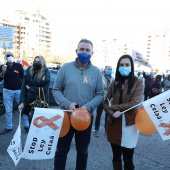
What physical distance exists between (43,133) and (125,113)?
3.56 ft

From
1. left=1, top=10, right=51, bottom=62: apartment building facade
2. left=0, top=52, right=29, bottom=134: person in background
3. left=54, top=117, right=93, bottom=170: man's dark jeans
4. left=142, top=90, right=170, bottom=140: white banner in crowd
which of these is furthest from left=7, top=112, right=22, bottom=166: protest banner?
left=1, top=10, right=51, bottom=62: apartment building facade

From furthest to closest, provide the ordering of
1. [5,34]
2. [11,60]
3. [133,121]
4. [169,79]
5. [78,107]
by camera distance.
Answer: [169,79] < [5,34] < [11,60] < [133,121] < [78,107]

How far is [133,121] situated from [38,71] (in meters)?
2.24

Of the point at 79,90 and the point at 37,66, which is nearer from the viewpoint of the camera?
the point at 79,90

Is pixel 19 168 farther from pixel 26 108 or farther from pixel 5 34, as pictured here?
pixel 5 34

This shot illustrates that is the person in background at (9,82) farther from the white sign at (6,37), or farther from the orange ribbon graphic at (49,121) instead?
the white sign at (6,37)

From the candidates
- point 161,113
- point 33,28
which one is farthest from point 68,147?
point 33,28

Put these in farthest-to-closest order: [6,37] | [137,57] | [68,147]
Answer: [6,37], [137,57], [68,147]

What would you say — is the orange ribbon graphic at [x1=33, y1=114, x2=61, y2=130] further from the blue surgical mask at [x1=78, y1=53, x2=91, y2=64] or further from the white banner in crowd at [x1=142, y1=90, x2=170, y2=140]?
the white banner in crowd at [x1=142, y1=90, x2=170, y2=140]

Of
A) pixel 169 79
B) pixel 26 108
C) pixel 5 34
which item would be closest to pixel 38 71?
pixel 26 108

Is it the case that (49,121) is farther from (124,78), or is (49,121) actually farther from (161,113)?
(161,113)

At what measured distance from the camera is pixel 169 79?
31.0ft

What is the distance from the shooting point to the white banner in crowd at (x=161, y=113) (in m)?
2.77

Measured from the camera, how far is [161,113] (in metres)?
2.79
